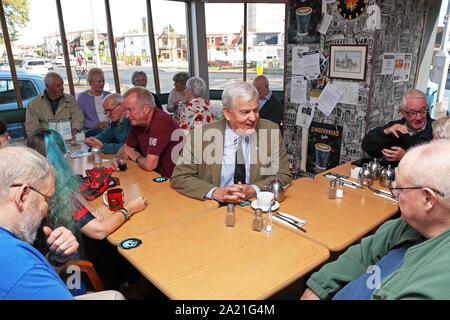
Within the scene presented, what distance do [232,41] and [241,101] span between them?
5754 mm

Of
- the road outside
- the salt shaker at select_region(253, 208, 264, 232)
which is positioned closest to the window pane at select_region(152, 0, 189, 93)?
the road outside

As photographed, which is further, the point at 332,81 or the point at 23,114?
the point at 23,114

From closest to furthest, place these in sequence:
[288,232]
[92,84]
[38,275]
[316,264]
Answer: [38,275] < [316,264] < [288,232] < [92,84]

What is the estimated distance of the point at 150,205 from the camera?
2129 mm

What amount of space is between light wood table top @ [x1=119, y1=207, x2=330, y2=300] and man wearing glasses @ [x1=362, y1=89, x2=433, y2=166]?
1638 mm

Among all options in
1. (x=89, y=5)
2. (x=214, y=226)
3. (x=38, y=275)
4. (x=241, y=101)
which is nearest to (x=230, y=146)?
(x=241, y=101)

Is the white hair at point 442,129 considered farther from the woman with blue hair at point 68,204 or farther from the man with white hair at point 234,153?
the woman with blue hair at point 68,204

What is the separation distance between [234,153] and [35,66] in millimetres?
4793

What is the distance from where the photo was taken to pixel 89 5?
573cm

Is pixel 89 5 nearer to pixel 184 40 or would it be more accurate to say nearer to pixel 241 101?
pixel 184 40

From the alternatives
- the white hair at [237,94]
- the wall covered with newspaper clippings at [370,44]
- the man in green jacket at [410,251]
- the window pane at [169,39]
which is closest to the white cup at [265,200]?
the man in green jacket at [410,251]

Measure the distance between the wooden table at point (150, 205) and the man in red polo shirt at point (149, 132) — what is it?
0.16m

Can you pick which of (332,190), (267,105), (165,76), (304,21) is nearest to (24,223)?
(332,190)

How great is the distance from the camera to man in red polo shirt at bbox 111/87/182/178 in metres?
2.84
